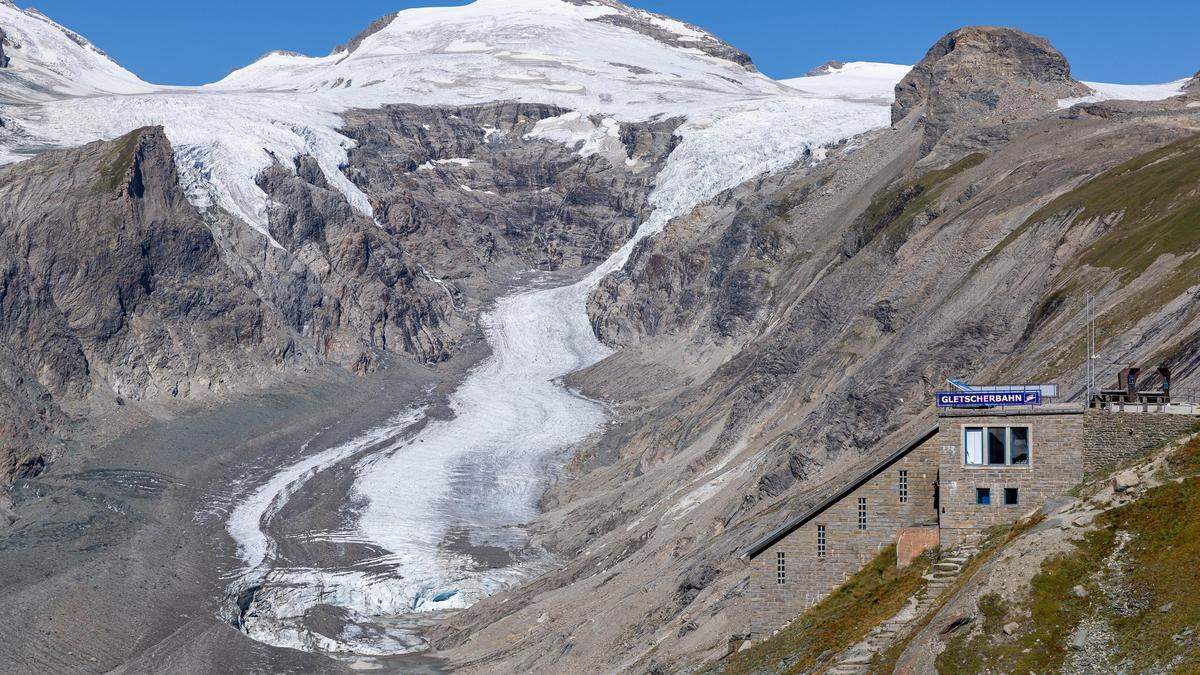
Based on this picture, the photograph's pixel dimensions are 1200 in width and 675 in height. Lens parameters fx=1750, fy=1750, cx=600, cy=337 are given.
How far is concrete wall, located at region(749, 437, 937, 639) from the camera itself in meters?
48.8

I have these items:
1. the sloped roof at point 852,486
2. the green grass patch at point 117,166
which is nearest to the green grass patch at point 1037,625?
the sloped roof at point 852,486

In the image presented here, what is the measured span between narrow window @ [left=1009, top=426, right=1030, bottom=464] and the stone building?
3 centimetres

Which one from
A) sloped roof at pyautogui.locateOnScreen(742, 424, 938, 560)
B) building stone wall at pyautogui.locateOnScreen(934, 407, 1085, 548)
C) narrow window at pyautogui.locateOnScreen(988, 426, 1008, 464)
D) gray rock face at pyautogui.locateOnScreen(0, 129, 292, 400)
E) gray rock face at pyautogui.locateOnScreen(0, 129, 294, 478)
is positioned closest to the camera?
building stone wall at pyautogui.locateOnScreen(934, 407, 1085, 548)

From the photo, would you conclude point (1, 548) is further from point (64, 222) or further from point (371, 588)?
point (64, 222)

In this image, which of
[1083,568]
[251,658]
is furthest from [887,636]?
[251,658]

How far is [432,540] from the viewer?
443 feet

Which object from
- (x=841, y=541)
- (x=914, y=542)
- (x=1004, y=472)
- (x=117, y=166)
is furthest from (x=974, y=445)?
(x=117, y=166)

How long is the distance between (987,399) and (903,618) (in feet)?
21.4

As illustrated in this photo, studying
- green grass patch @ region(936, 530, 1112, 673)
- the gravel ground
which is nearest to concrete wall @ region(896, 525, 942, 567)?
green grass patch @ region(936, 530, 1112, 673)

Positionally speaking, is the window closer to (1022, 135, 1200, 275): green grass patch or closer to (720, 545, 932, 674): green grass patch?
(720, 545, 932, 674): green grass patch

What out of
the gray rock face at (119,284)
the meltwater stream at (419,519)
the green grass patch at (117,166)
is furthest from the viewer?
the green grass patch at (117,166)

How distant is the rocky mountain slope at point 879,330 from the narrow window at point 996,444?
1349 cm

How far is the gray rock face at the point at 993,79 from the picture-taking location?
14450 cm

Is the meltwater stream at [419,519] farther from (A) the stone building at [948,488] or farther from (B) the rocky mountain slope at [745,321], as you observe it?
(A) the stone building at [948,488]
